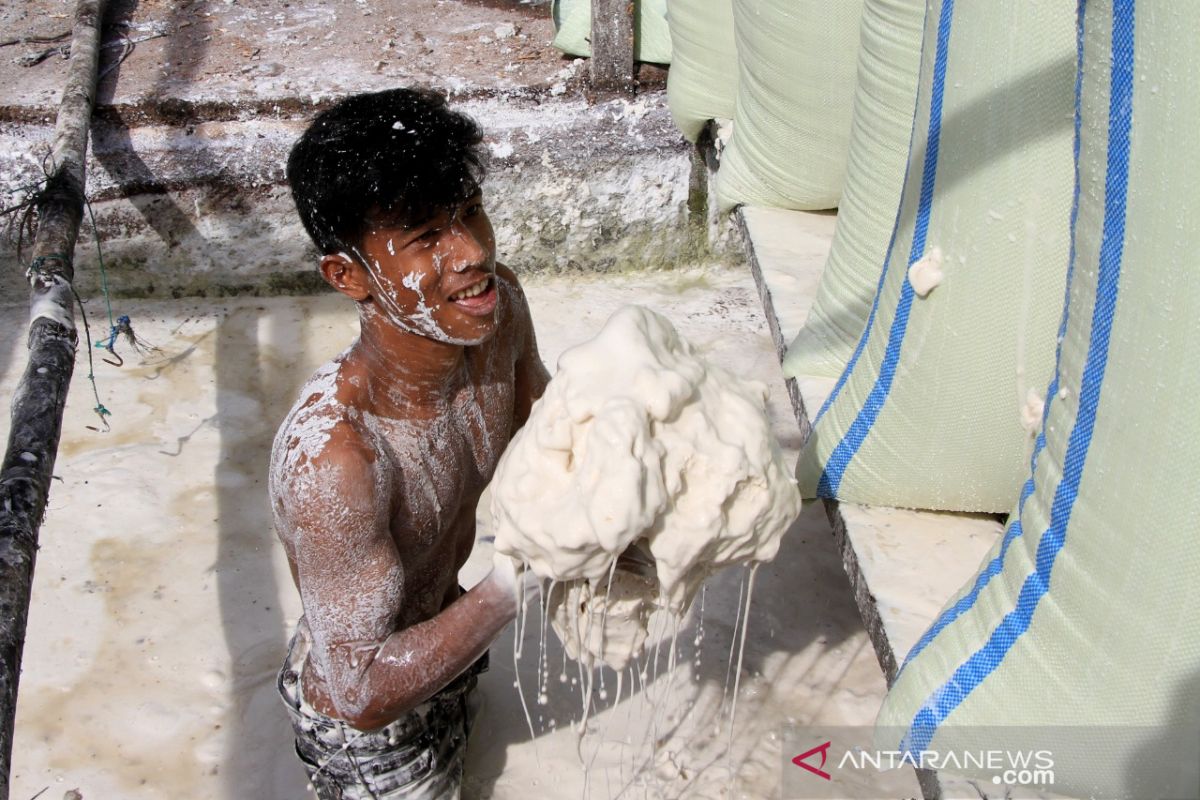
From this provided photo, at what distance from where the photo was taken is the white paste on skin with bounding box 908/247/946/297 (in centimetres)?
178

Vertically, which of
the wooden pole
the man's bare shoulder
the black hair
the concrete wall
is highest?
the black hair

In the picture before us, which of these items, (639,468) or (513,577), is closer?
(639,468)

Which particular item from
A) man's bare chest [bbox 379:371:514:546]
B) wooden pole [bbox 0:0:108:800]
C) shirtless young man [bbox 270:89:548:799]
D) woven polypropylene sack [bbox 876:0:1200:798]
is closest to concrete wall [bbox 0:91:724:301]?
Result: wooden pole [bbox 0:0:108:800]

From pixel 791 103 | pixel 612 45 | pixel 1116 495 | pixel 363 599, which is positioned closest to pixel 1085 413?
pixel 1116 495

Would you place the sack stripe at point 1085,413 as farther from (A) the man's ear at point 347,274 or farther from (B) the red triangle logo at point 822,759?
(A) the man's ear at point 347,274

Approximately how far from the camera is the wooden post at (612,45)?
12.5 ft

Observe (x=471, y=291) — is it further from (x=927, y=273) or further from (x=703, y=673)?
(x=703, y=673)

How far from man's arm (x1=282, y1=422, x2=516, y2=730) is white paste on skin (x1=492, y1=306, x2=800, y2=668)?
187 mm

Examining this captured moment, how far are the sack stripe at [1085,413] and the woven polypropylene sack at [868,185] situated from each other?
0.79 m

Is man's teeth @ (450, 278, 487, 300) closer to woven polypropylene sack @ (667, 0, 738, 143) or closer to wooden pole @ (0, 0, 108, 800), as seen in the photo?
wooden pole @ (0, 0, 108, 800)

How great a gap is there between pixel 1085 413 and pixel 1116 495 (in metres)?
0.12

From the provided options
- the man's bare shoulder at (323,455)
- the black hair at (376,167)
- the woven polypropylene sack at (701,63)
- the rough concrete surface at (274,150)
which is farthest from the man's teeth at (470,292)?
the rough concrete surface at (274,150)

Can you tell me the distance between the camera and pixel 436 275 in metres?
1.68

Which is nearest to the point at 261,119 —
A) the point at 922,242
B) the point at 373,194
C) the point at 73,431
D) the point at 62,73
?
the point at 62,73
